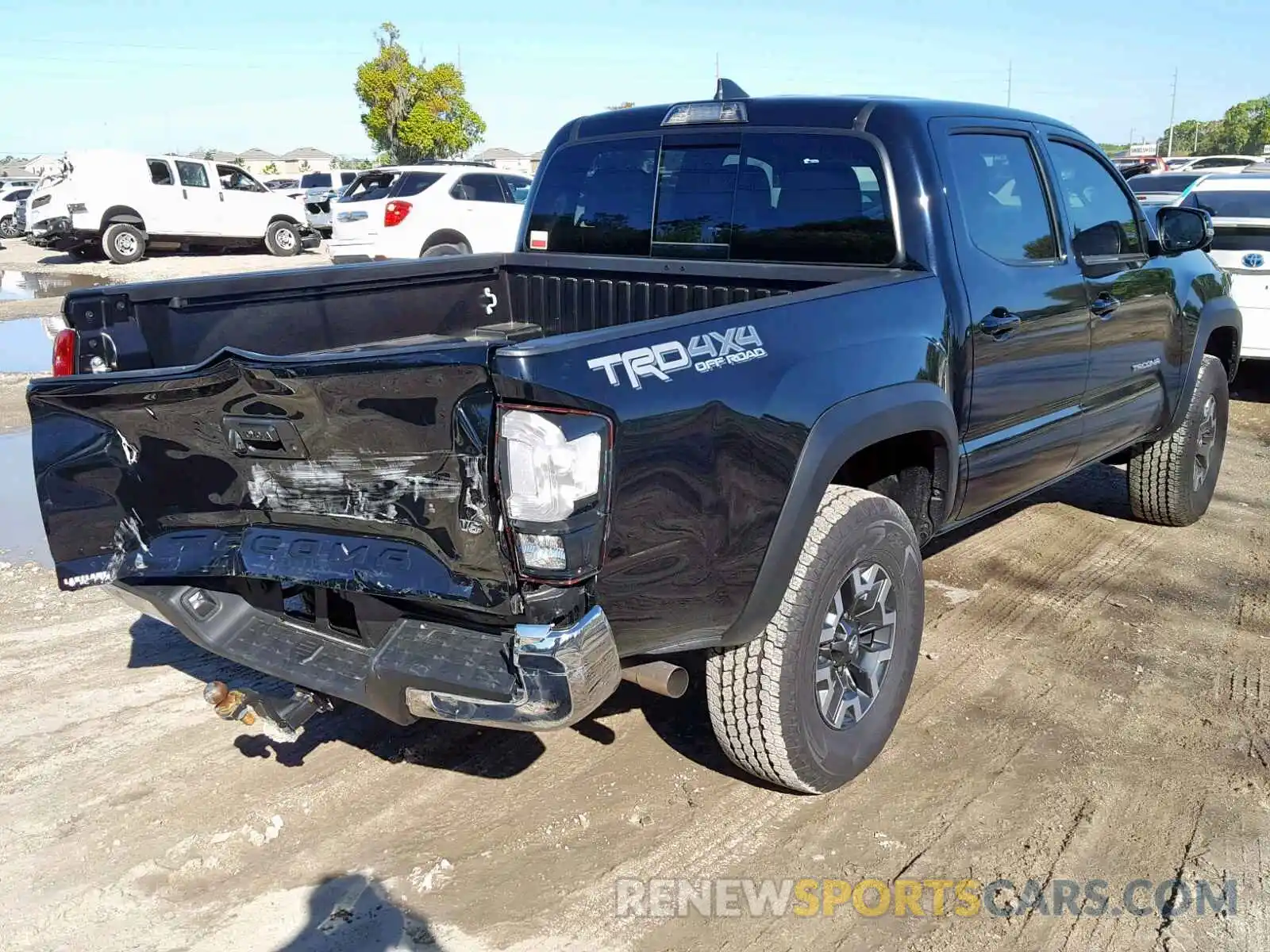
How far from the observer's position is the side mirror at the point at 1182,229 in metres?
4.80

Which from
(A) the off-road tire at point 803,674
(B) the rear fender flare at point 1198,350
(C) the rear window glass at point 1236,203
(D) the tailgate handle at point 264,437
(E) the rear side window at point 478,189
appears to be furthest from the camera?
(E) the rear side window at point 478,189

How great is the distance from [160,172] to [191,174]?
25.0 inches

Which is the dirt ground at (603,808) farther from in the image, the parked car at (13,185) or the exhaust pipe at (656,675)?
the parked car at (13,185)

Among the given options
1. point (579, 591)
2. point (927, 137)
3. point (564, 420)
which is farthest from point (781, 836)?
point (927, 137)

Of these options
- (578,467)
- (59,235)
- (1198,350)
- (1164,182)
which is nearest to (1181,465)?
(1198,350)

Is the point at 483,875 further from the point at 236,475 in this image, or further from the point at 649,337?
the point at 649,337

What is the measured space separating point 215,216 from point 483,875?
22124 mm

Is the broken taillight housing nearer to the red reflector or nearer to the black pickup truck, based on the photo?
the black pickup truck

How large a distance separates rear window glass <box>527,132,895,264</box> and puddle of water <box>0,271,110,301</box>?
1489 cm

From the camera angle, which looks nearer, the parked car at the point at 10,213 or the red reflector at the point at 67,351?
the red reflector at the point at 67,351

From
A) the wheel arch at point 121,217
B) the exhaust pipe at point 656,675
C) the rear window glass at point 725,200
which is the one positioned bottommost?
the exhaust pipe at point 656,675

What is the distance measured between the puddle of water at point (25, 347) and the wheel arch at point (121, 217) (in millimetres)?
7478

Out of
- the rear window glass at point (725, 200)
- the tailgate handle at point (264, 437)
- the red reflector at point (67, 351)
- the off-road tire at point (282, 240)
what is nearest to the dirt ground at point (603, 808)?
the tailgate handle at point (264, 437)

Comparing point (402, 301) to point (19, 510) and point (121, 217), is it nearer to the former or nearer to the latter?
point (19, 510)
